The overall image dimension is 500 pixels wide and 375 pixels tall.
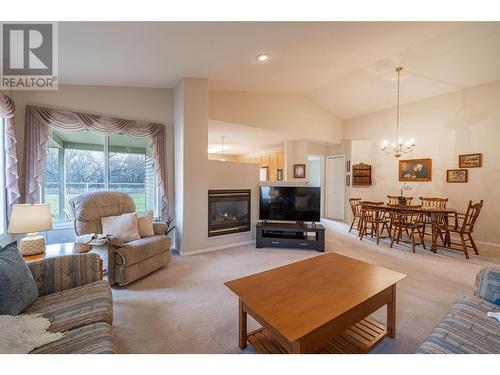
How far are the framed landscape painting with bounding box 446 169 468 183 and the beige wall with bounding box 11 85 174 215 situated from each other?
581 cm

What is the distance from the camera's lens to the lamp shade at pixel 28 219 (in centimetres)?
189

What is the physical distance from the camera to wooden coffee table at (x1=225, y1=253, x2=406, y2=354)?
1237 millimetres

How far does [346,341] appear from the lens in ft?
5.28

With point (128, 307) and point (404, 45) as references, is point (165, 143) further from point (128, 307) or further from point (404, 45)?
point (404, 45)

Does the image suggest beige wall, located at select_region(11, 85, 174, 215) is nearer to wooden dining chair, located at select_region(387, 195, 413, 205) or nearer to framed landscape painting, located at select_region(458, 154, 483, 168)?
wooden dining chair, located at select_region(387, 195, 413, 205)

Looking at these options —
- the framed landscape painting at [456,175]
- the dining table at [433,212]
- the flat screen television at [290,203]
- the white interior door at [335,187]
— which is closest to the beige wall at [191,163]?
the flat screen television at [290,203]

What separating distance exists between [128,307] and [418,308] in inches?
110

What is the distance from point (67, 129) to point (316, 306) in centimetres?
382

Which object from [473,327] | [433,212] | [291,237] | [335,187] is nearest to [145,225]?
[291,237]

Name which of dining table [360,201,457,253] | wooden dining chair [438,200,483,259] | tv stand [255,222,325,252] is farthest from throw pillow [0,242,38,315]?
wooden dining chair [438,200,483,259]

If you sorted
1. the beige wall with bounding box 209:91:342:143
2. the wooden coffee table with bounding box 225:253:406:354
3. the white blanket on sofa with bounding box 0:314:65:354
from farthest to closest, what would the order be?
the beige wall with bounding box 209:91:342:143 → the wooden coffee table with bounding box 225:253:406:354 → the white blanket on sofa with bounding box 0:314:65:354

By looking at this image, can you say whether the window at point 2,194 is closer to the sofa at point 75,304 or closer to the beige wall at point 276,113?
the sofa at point 75,304

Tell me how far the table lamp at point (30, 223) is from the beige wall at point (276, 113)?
2973 millimetres

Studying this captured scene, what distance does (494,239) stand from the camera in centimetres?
425
